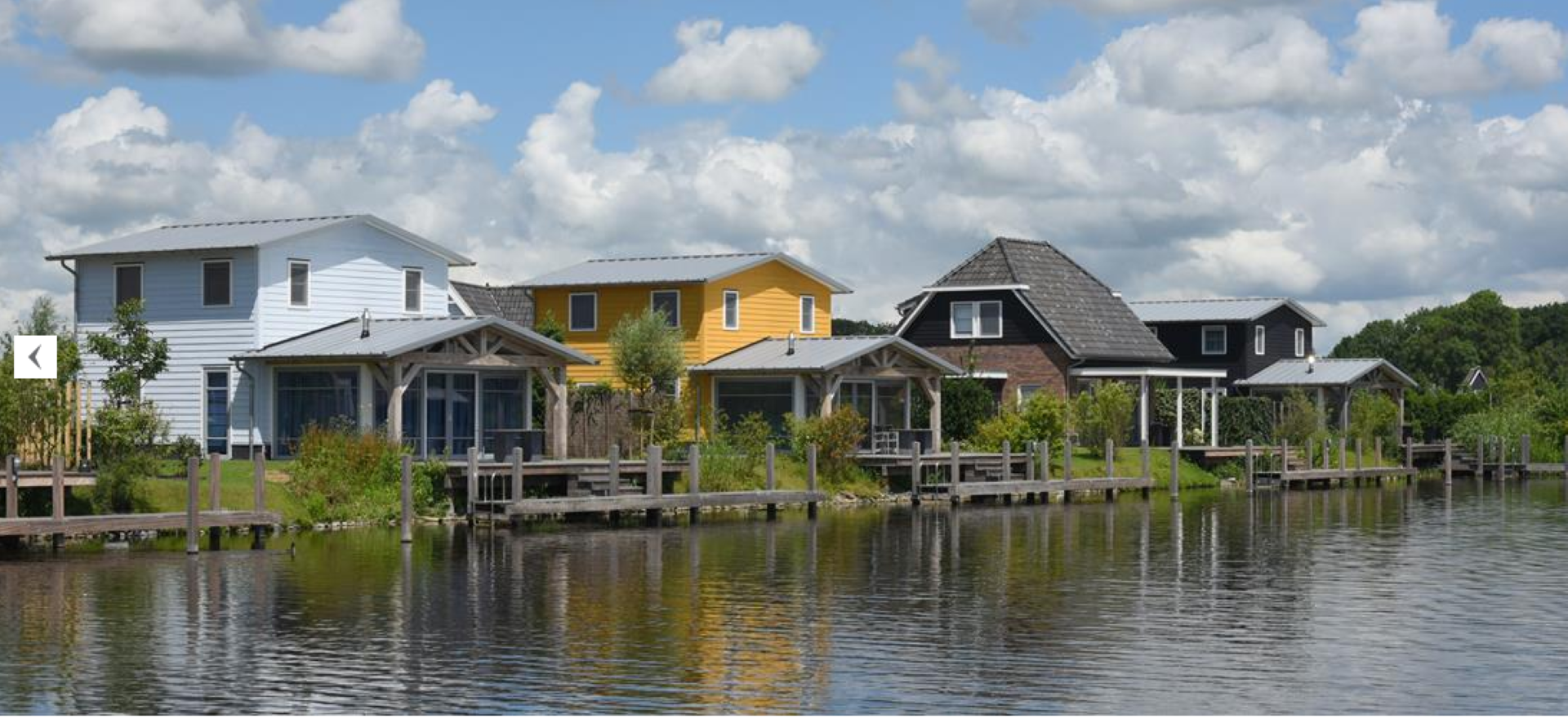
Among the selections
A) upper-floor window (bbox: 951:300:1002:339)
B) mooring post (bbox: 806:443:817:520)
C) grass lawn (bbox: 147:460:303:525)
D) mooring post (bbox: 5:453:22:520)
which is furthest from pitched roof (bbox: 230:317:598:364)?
upper-floor window (bbox: 951:300:1002:339)

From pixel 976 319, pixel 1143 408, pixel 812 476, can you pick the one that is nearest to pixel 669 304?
pixel 812 476

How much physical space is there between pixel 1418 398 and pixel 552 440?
1831 inches

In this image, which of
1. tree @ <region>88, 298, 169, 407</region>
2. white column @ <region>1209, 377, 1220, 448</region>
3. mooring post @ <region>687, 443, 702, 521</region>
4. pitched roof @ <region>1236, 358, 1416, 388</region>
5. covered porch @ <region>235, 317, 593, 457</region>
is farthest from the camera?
pitched roof @ <region>1236, 358, 1416, 388</region>

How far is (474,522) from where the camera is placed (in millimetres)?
47344

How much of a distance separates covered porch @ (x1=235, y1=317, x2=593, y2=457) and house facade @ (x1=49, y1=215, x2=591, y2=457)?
0.16ft

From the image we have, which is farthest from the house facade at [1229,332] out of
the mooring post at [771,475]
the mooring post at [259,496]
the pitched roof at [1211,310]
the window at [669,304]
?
the mooring post at [259,496]

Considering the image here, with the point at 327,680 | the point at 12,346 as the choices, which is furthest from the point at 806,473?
the point at 327,680

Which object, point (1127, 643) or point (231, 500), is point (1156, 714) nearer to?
point (1127, 643)

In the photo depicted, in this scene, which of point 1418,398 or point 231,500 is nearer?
point 231,500

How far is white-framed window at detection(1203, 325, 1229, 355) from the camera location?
292 ft

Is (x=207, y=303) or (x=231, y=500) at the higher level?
(x=207, y=303)

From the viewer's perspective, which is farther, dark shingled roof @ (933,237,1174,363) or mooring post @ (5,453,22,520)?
dark shingled roof @ (933,237,1174,363)

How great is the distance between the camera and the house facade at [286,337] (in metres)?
53.4

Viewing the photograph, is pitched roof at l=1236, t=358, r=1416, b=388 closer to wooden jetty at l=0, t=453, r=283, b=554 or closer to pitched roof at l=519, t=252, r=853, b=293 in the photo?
pitched roof at l=519, t=252, r=853, b=293
